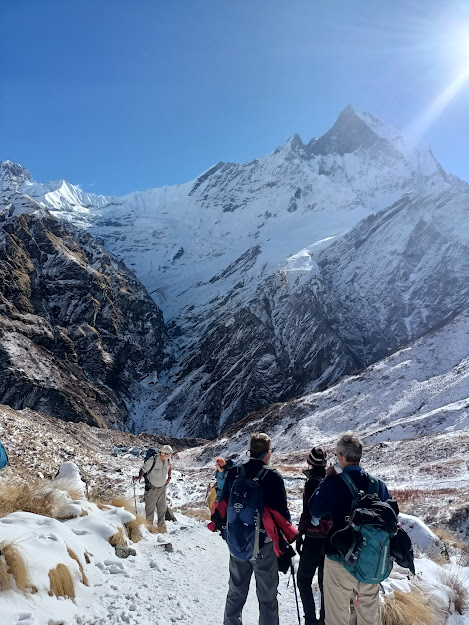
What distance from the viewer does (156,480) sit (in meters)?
9.97

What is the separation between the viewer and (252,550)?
14.6ft

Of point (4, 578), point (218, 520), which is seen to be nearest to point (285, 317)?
point (218, 520)

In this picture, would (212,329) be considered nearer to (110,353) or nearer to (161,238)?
Result: (110,353)

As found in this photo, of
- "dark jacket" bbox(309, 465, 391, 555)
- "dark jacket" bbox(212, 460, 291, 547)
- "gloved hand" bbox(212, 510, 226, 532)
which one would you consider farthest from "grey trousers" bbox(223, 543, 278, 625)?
"dark jacket" bbox(309, 465, 391, 555)

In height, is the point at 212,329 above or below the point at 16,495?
above

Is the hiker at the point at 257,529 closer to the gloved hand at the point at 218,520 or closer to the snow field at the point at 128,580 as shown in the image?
the gloved hand at the point at 218,520

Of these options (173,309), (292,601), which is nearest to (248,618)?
(292,601)

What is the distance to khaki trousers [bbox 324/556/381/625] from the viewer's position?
4187 mm

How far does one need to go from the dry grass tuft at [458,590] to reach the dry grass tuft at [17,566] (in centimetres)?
556

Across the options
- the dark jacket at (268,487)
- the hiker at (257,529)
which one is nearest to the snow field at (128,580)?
the hiker at (257,529)

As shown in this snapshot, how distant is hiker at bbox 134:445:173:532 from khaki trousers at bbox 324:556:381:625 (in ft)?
20.2

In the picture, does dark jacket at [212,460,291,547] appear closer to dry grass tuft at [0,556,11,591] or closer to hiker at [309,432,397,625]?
hiker at [309,432,397,625]

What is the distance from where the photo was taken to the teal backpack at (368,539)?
3.80 meters

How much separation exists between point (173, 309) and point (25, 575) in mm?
141148
